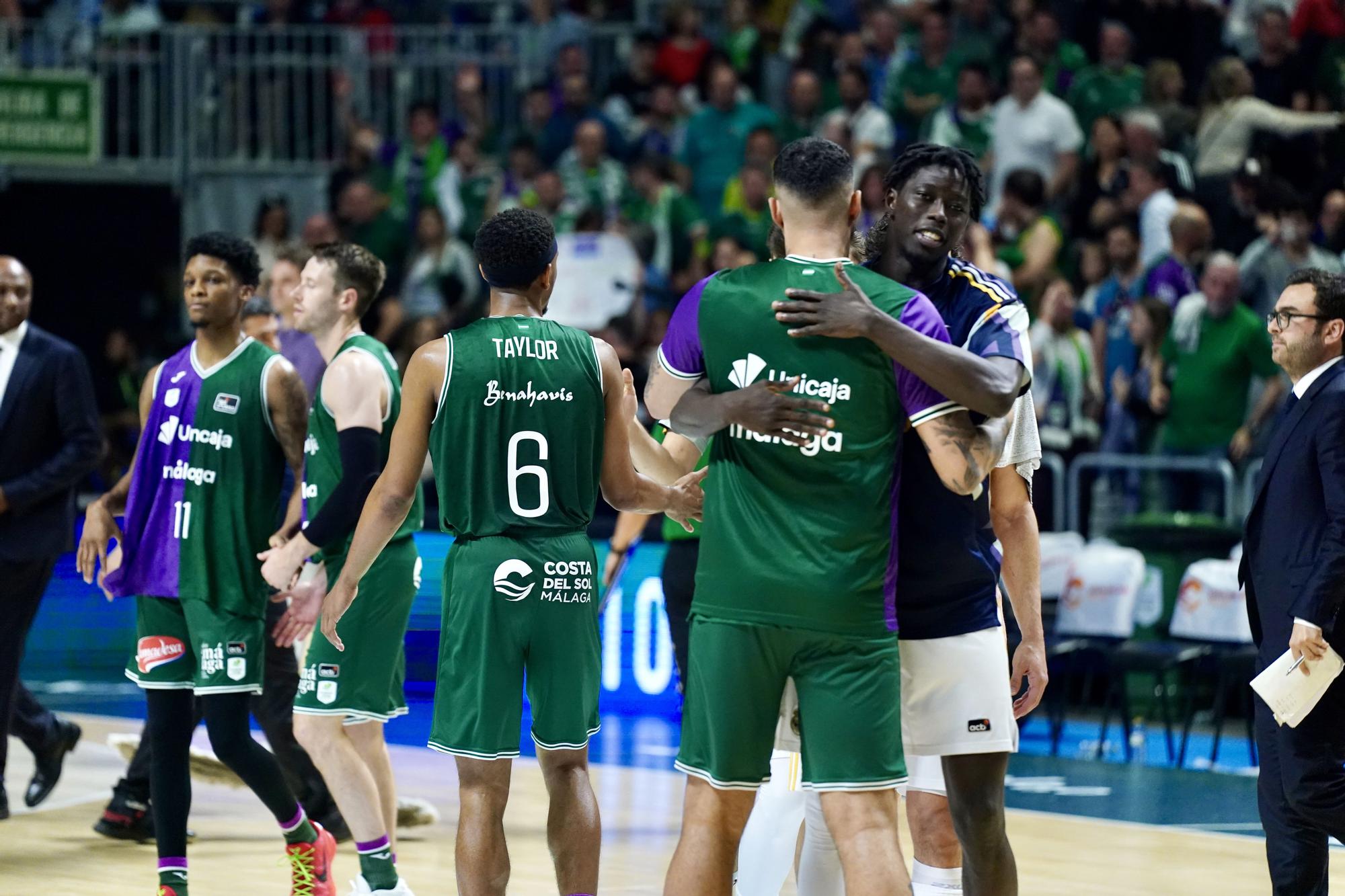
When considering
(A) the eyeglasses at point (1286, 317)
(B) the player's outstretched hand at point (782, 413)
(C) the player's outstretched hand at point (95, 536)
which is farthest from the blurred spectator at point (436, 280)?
(B) the player's outstretched hand at point (782, 413)

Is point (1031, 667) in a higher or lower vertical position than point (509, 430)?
lower

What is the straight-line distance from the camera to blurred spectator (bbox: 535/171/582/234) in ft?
49.3

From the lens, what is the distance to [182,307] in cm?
1755

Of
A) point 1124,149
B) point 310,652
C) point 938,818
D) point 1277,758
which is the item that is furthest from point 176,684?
point 1124,149

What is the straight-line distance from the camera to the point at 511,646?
5.35 meters

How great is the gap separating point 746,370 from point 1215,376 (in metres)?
7.77

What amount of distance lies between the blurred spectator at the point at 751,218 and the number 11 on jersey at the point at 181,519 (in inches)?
308

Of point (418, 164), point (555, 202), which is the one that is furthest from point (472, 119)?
point (555, 202)

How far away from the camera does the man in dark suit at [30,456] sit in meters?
8.10

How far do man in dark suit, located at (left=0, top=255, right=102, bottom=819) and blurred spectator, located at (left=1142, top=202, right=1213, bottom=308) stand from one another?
22.3 feet

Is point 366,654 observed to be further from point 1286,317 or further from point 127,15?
point 127,15

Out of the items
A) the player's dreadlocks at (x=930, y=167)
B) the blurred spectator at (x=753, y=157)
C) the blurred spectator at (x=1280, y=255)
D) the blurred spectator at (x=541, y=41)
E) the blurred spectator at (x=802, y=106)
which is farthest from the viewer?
the blurred spectator at (x=541, y=41)

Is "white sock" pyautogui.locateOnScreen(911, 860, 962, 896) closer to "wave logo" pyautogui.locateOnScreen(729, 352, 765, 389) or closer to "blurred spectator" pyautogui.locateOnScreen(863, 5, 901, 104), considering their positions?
"wave logo" pyautogui.locateOnScreen(729, 352, 765, 389)

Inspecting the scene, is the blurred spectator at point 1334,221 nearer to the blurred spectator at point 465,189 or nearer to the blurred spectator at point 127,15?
the blurred spectator at point 465,189
